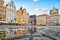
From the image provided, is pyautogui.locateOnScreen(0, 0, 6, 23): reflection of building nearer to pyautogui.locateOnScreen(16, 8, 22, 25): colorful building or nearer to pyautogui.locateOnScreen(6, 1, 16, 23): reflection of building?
pyautogui.locateOnScreen(6, 1, 16, 23): reflection of building

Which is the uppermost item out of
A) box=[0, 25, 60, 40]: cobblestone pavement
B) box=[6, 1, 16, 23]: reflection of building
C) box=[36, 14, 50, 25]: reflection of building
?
box=[6, 1, 16, 23]: reflection of building

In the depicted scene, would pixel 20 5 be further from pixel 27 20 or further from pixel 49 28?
pixel 49 28

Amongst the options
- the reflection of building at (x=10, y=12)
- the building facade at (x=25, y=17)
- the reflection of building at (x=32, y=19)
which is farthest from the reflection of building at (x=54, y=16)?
the reflection of building at (x=10, y=12)

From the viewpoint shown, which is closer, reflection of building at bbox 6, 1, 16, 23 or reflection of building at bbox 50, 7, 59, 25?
reflection of building at bbox 6, 1, 16, 23

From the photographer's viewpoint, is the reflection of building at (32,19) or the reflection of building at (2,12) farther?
the reflection of building at (32,19)

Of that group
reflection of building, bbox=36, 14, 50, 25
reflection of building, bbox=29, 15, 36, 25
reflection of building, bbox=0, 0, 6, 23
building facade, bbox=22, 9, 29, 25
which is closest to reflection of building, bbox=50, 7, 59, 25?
reflection of building, bbox=36, 14, 50, 25

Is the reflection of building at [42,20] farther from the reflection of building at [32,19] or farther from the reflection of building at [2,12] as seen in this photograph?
the reflection of building at [2,12]

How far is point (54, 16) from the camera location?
2.16m

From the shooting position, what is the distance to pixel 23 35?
81.5 inches

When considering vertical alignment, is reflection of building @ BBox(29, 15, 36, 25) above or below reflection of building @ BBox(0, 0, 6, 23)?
below

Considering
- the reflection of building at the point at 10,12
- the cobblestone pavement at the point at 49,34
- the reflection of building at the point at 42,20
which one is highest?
the reflection of building at the point at 10,12

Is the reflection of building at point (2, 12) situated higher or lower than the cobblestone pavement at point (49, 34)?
higher

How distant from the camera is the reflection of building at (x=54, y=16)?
7.06ft

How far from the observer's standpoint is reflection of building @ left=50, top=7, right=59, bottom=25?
2.15 metres
